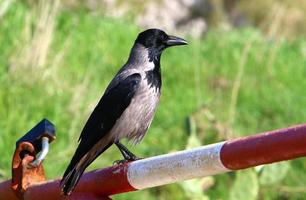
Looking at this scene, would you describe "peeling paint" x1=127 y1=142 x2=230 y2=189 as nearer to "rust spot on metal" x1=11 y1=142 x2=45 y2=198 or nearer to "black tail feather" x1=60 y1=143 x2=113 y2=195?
"black tail feather" x1=60 y1=143 x2=113 y2=195

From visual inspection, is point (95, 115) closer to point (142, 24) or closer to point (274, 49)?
point (274, 49)

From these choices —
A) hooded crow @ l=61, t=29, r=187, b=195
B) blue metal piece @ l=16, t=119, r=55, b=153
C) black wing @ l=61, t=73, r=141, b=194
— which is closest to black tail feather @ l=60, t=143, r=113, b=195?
black wing @ l=61, t=73, r=141, b=194

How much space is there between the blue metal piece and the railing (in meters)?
0.06

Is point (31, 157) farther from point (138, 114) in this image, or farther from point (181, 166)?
point (138, 114)

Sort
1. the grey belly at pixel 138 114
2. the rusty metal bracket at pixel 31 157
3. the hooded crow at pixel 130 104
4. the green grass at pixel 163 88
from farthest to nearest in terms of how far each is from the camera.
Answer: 1. the green grass at pixel 163 88
2. the grey belly at pixel 138 114
3. the hooded crow at pixel 130 104
4. the rusty metal bracket at pixel 31 157

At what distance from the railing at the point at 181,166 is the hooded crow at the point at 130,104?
2.02 ft

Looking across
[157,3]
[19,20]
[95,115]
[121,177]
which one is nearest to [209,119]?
[19,20]

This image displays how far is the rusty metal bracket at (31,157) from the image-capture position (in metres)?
3.03

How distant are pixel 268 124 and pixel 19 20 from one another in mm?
2283

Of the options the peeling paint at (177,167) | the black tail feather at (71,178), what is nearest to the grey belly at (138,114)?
the black tail feather at (71,178)

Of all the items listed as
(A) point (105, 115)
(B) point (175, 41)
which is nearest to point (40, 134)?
(A) point (105, 115)

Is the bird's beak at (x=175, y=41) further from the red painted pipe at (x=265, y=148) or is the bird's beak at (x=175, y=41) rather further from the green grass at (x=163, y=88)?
the red painted pipe at (x=265, y=148)

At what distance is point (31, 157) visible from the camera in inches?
121

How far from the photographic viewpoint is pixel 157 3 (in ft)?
42.7
